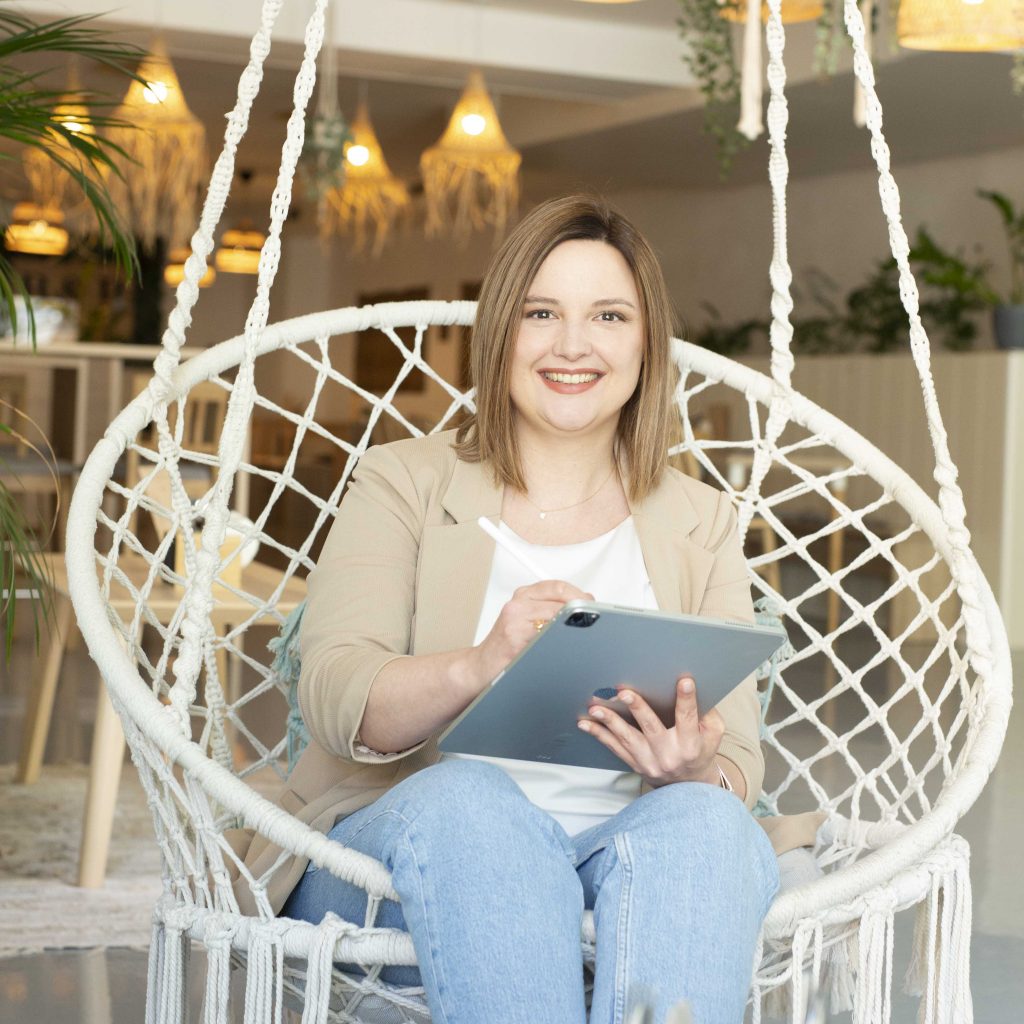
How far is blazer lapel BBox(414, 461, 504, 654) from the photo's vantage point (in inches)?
60.2

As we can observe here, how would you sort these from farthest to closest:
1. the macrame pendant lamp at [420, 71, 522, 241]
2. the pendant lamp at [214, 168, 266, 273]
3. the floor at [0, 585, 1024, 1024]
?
the pendant lamp at [214, 168, 266, 273]
the macrame pendant lamp at [420, 71, 522, 241]
the floor at [0, 585, 1024, 1024]

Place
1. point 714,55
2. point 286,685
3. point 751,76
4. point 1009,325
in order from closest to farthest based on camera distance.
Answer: point 286,685 < point 751,76 < point 714,55 < point 1009,325

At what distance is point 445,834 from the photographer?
1232mm

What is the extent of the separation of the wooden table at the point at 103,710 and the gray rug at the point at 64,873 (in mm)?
50

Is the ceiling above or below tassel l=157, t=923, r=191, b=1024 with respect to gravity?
above

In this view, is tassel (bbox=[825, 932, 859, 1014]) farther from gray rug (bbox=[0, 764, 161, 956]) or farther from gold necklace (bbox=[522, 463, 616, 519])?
gray rug (bbox=[0, 764, 161, 956])

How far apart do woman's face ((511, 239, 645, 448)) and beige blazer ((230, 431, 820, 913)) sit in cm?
11

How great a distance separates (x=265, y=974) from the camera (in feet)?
4.24

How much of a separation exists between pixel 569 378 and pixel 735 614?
0.32 meters

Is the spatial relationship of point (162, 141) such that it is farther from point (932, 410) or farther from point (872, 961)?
point (872, 961)

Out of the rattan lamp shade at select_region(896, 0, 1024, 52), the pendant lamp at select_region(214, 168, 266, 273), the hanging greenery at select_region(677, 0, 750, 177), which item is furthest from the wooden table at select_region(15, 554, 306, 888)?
the pendant lamp at select_region(214, 168, 266, 273)

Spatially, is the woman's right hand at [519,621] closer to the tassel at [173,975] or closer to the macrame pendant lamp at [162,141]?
the tassel at [173,975]

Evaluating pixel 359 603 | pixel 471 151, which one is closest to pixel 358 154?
pixel 471 151

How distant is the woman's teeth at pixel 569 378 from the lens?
1602 mm
